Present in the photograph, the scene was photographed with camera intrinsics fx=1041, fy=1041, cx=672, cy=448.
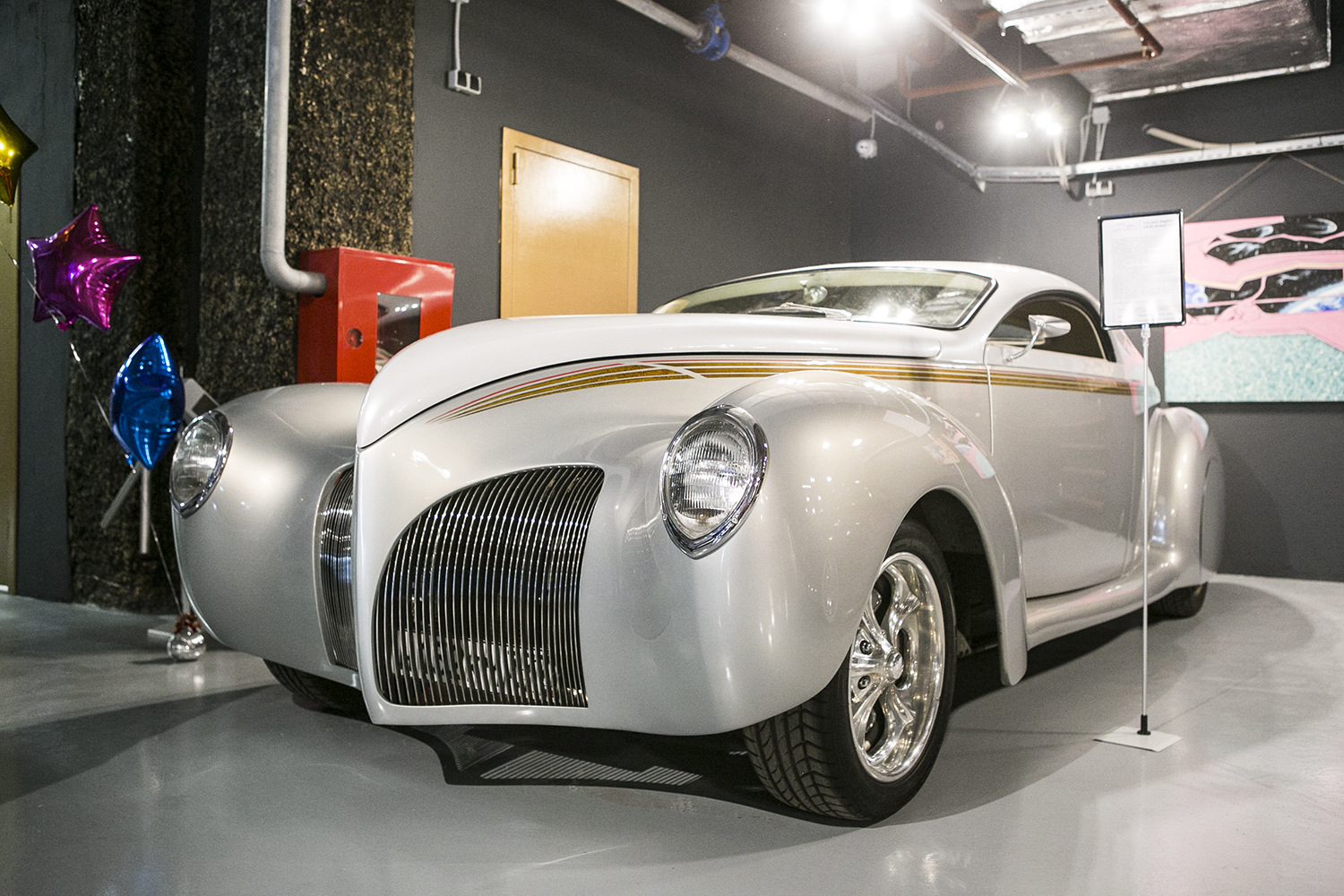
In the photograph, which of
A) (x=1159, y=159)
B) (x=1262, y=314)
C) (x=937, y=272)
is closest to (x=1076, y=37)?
(x=1159, y=159)

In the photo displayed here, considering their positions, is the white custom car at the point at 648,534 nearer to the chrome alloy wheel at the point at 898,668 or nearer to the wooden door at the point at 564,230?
the chrome alloy wheel at the point at 898,668

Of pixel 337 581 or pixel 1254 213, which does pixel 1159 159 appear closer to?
pixel 1254 213

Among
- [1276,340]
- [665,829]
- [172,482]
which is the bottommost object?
[665,829]

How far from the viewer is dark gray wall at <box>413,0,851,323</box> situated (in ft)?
16.1

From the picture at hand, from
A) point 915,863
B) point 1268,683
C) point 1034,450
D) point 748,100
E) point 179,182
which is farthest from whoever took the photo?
point 748,100

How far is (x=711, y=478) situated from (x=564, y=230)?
159 inches

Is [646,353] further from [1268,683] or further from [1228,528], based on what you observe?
[1228,528]

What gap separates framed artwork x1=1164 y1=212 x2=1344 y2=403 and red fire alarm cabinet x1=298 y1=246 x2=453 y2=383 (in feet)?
15.8

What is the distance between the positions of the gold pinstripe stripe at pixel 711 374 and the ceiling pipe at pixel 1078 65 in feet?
9.96

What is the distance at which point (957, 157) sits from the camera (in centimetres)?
742

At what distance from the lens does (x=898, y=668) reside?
7.11 feet

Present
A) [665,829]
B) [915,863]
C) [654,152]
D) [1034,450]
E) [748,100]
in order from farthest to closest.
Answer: [748,100], [654,152], [1034,450], [665,829], [915,863]

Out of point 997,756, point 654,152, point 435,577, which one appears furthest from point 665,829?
point 654,152

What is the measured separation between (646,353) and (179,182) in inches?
124
